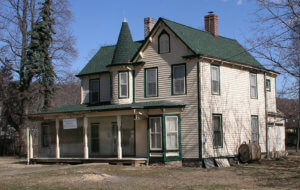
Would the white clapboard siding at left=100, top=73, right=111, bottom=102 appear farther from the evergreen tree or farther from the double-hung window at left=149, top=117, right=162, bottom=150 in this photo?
the evergreen tree

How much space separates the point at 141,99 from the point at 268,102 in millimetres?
9957

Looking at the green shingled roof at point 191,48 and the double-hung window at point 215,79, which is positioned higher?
the green shingled roof at point 191,48

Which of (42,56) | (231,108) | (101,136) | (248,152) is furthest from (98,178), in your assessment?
(42,56)

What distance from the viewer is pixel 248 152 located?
24453 mm

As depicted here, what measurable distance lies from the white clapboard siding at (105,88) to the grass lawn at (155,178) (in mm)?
7042

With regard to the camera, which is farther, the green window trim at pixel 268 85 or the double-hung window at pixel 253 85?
the green window trim at pixel 268 85

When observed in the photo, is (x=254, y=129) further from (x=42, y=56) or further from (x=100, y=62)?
(x=42, y=56)

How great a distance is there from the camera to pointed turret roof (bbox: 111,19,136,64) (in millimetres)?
25922

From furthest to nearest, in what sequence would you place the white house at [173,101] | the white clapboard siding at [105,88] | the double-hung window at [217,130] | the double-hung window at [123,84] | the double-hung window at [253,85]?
1. the white clapboard siding at [105,88]
2. the double-hung window at [253,85]
3. the double-hung window at [123,84]
4. the double-hung window at [217,130]
5. the white house at [173,101]

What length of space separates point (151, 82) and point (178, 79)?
73.6 inches

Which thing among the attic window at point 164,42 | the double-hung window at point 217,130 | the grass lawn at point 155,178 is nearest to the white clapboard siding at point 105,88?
the attic window at point 164,42

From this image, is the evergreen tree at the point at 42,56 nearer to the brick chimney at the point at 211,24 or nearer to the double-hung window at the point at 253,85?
the brick chimney at the point at 211,24

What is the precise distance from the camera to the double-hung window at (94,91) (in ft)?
94.1

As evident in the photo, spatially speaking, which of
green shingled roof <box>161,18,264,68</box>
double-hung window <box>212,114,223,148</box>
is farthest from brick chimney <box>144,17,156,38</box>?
double-hung window <box>212,114,223,148</box>
